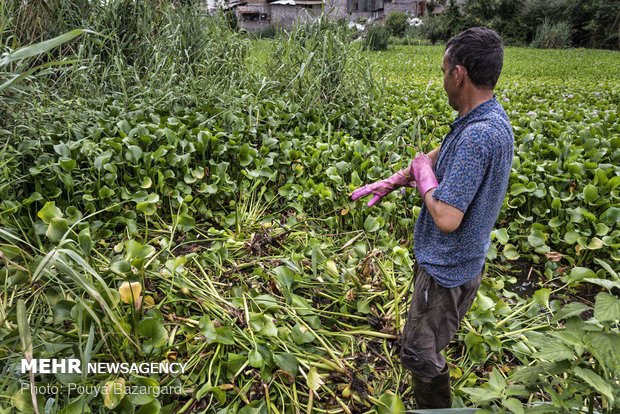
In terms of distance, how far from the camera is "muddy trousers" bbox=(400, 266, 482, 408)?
1.41 meters

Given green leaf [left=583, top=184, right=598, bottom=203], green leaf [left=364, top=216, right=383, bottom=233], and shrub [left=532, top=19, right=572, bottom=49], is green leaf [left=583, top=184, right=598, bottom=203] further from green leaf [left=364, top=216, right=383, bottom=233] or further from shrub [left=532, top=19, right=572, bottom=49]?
shrub [left=532, top=19, right=572, bottom=49]

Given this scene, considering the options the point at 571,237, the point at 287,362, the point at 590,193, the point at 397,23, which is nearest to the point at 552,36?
the point at 397,23

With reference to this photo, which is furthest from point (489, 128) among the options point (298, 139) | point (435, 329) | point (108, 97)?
point (108, 97)

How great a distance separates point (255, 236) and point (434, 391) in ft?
4.15

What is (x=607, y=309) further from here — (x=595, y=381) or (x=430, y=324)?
(x=430, y=324)

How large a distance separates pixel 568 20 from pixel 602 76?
11.4 meters

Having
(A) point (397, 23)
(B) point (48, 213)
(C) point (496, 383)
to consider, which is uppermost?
(A) point (397, 23)

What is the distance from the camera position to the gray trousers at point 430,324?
4.63 ft

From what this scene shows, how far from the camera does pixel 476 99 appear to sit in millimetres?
1272

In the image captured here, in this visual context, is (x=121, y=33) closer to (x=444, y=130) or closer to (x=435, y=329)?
(x=444, y=130)

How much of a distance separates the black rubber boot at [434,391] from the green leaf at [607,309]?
61 centimetres

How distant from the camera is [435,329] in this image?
4.66ft

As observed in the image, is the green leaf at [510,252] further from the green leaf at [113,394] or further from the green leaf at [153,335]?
the green leaf at [113,394]

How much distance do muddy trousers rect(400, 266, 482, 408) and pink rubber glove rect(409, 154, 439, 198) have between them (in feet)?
0.96
